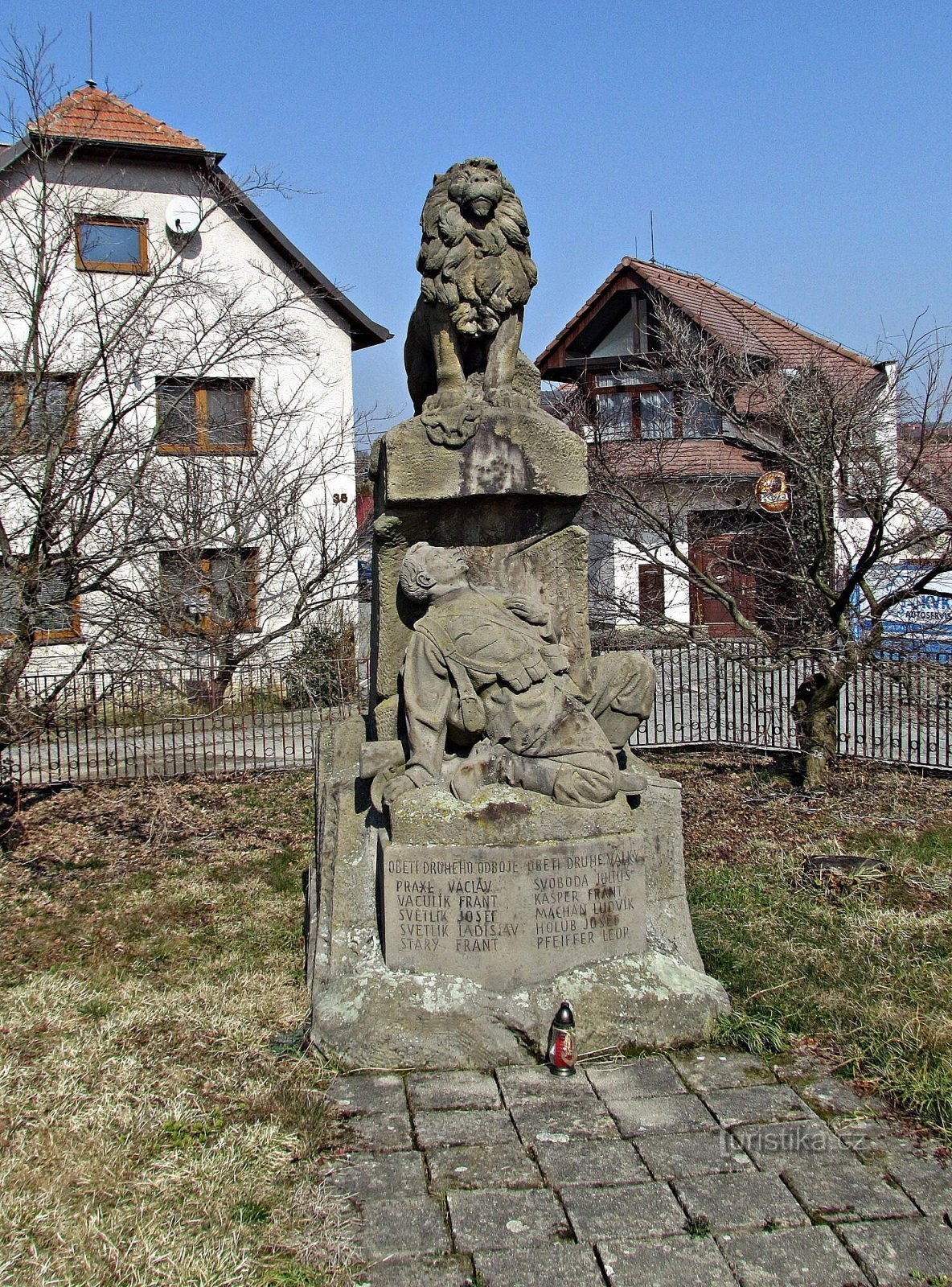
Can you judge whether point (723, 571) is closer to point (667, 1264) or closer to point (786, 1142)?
point (786, 1142)

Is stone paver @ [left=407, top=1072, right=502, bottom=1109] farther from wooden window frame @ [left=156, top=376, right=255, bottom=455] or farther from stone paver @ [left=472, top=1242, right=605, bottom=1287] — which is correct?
wooden window frame @ [left=156, top=376, right=255, bottom=455]

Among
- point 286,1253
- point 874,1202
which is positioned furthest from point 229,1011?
point 874,1202

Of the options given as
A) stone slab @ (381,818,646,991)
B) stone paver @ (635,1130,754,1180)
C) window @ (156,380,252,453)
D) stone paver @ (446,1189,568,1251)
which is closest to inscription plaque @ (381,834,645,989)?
stone slab @ (381,818,646,991)

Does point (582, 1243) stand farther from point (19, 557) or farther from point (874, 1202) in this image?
point (19, 557)

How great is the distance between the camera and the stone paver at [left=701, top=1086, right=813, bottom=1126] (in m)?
3.63

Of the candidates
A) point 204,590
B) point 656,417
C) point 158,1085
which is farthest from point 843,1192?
point 656,417

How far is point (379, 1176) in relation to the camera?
10.8 ft

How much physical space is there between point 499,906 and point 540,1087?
2.23 feet

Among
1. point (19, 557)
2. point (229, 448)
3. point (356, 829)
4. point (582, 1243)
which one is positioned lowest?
point (582, 1243)

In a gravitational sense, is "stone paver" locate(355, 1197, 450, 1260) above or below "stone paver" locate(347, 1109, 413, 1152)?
below

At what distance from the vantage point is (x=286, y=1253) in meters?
2.93

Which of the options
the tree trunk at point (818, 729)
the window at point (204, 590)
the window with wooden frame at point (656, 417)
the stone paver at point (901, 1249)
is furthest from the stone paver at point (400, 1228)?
the window with wooden frame at point (656, 417)

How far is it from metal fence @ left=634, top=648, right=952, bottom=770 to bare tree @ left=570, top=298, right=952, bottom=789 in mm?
326

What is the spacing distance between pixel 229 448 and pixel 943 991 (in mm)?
8335
